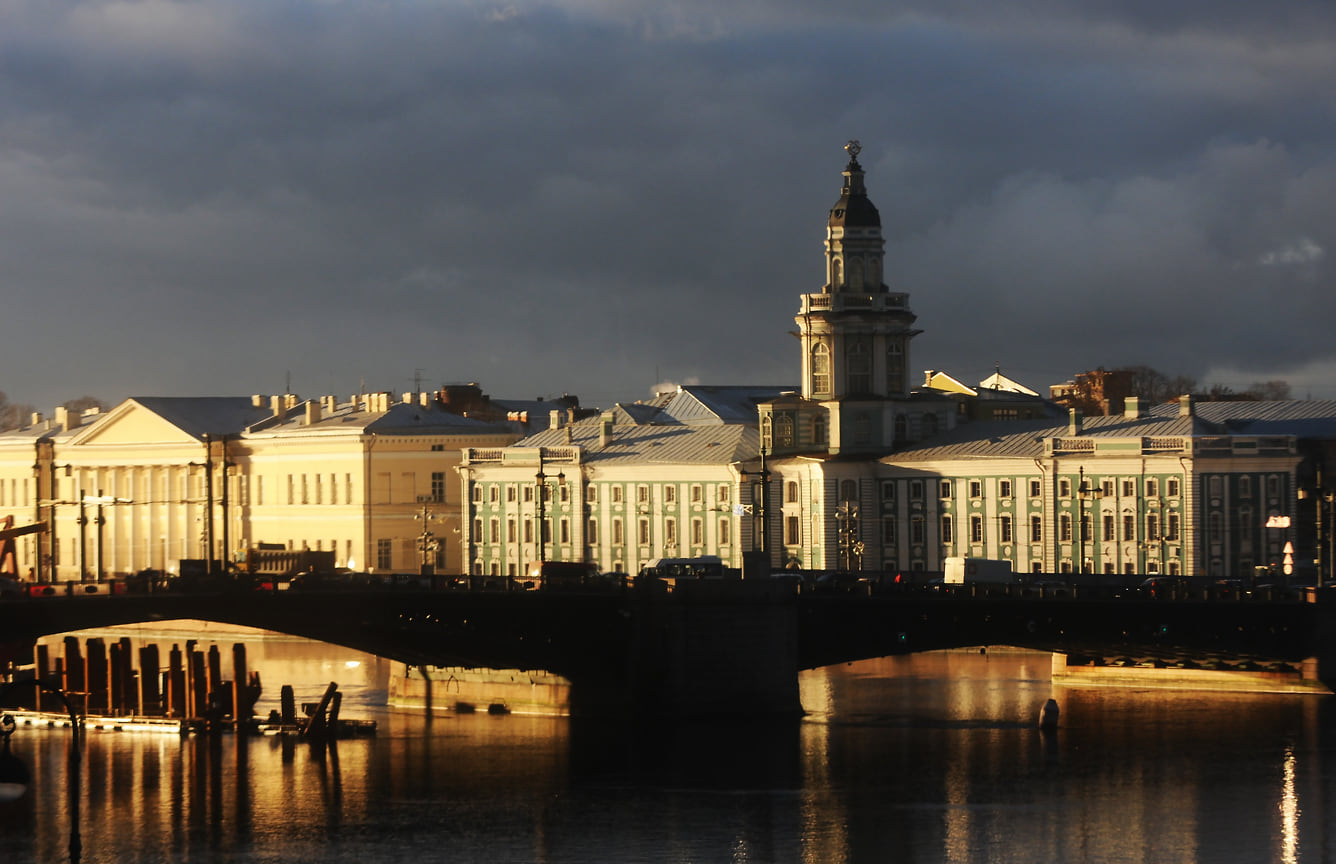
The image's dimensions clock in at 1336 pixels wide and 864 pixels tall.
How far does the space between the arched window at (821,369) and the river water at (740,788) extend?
36390 mm

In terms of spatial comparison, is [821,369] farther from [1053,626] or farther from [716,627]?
[716,627]

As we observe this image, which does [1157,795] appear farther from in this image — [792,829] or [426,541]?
[426,541]

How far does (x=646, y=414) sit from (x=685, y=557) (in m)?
12.7

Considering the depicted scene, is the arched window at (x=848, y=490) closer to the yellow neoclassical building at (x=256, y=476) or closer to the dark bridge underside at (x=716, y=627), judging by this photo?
the yellow neoclassical building at (x=256, y=476)

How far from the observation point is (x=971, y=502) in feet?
361

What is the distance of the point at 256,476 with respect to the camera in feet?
466

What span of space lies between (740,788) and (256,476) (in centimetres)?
7980

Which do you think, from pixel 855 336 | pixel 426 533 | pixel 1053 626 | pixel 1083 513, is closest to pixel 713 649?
pixel 1053 626

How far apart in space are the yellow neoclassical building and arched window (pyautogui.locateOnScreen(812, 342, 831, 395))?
1920cm

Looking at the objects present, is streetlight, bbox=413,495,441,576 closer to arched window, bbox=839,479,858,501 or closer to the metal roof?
the metal roof

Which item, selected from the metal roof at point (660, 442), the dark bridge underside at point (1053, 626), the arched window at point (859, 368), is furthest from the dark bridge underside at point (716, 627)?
the metal roof at point (660, 442)

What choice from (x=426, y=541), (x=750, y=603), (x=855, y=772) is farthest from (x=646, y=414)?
(x=855, y=772)

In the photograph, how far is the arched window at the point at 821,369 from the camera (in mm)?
116438

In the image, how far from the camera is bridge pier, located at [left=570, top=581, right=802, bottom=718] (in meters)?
74.2
